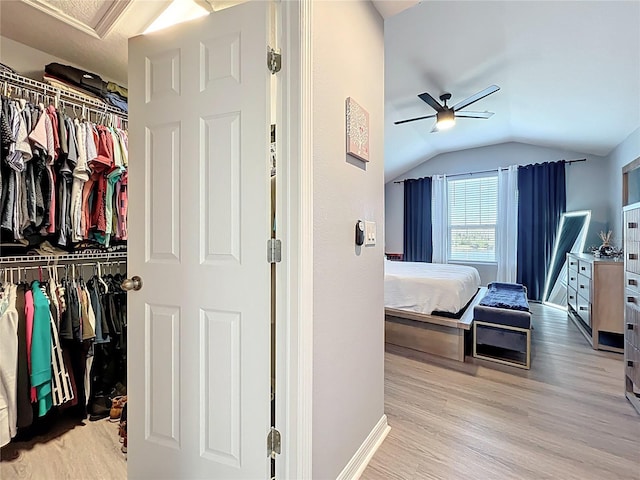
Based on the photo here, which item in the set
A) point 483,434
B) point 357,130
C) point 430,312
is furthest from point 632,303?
point 357,130

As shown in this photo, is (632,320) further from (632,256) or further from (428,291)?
(428,291)

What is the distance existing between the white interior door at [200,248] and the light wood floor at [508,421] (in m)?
0.80

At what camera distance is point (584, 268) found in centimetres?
378

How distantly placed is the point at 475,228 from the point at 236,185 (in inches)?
223

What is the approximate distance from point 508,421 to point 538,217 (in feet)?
14.2

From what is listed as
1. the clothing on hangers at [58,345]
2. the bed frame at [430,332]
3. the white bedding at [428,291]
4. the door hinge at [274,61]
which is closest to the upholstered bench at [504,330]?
the bed frame at [430,332]

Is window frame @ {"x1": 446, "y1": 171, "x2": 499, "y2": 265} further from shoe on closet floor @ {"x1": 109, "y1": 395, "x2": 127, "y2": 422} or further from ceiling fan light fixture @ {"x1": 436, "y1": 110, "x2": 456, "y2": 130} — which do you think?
shoe on closet floor @ {"x1": 109, "y1": 395, "x2": 127, "y2": 422}

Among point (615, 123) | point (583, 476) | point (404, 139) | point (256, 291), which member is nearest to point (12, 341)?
point (256, 291)

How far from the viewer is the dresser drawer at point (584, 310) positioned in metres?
3.54

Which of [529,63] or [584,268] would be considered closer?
[529,63]

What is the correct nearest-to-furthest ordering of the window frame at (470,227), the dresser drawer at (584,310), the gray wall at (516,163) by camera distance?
the dresser drawer at (584,310)
the gray wall at (516,163)
the window frame at (470,227)

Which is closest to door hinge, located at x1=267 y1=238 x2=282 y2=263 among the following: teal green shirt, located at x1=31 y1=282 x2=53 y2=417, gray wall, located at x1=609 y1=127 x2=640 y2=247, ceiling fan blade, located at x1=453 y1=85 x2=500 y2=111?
teal green shirt, located at x1=31 y1=282 x2=53 y2=417

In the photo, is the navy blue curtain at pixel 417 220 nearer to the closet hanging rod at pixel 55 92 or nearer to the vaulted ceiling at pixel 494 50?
the vaulted ceiling at pixel 494 50

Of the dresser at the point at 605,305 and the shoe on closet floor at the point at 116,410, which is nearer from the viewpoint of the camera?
the shoe on closet floor at the point at 116,410
